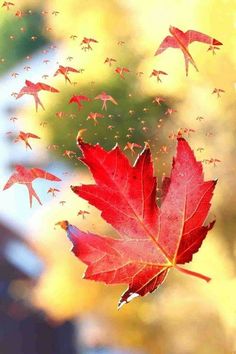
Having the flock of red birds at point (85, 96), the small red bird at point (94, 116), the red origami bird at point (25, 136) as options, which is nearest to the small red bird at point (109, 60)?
the flock of red birds at point (85, 96)

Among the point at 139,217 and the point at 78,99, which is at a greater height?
the point at 78,99

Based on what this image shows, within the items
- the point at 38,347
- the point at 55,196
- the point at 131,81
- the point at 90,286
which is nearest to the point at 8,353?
the point at 38,347

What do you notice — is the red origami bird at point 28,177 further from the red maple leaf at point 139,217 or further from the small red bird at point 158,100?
the small red bird at point 158,100

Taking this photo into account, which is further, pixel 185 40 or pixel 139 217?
pixel 185 40

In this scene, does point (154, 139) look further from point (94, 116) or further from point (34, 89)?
point (34, 89)

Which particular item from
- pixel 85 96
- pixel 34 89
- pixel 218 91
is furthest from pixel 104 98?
pixel 218 91

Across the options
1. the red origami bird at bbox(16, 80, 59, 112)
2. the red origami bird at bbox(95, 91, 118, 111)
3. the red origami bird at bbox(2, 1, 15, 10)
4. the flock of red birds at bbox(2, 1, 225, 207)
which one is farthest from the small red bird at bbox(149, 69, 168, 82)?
the red origami bird at bbox(2, 1, 15, 10)

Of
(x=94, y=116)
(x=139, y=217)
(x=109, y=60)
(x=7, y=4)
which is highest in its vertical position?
(x=7, y=4)

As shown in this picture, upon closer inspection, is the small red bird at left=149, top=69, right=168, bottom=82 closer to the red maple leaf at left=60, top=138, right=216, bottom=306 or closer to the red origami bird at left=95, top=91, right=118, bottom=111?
the red origami bird at left=95, top=91, right=118, bottom=111
